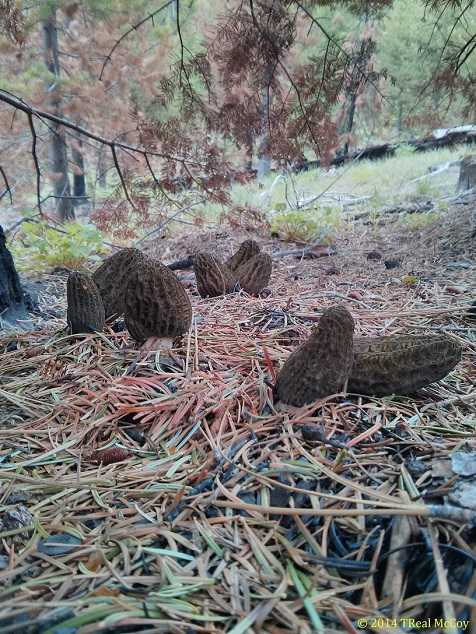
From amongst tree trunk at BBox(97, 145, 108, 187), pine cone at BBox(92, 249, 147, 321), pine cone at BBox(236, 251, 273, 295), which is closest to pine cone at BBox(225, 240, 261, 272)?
pine cone at BBox(236, 251, 273, 295)

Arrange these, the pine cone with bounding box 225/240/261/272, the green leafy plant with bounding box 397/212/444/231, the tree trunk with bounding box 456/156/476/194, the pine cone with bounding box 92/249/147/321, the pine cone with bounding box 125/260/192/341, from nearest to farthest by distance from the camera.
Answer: the pine cone with bounding box 125/260/192/341, the pine cone with bounding box 92/249/147/321, the pine cone with bounding box 225/240/261/272, the green leafy plant with bounding box 397/212/444/231, the tree trunk with bounding box 456/156/476/194

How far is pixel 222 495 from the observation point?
1.10 meters

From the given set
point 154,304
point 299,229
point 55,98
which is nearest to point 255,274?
point 154,304

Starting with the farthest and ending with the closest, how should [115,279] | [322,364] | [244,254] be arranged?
[244,254] < [115,279] < [322,364]

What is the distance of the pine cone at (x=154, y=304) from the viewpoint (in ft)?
6.17

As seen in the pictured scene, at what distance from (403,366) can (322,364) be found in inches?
12.1

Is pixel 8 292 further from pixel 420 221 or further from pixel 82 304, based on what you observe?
pixel 420 221

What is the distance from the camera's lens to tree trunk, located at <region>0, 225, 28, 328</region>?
8.00 feet

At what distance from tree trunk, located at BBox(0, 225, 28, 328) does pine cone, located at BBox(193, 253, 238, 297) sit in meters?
1.10

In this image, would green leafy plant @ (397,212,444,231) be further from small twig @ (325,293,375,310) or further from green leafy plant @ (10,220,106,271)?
green leafy plant @ (10,220,106,271)

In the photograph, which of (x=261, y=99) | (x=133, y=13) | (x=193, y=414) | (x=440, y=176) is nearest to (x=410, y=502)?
(x=193, y=414)

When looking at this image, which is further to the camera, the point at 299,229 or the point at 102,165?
the point at 102,165

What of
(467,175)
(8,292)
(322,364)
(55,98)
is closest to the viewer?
(322,364)

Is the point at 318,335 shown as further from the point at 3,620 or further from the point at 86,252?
the point at 86,252
